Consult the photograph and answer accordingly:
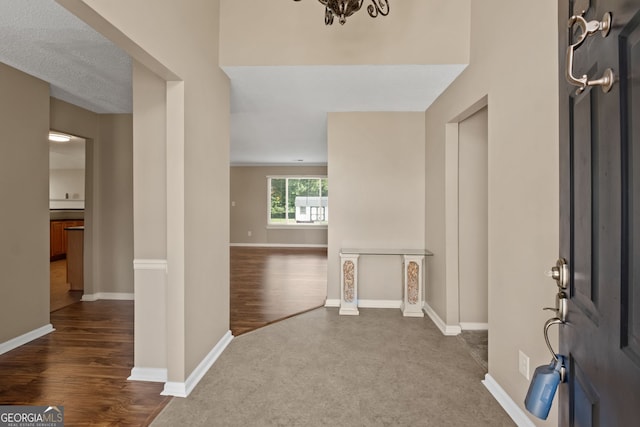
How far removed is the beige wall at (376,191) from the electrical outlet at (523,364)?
6.76 feet

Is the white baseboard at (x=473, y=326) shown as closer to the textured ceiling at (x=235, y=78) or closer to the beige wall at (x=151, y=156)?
the textured ceiling at (x=235, y=78)

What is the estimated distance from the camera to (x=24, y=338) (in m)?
2.93

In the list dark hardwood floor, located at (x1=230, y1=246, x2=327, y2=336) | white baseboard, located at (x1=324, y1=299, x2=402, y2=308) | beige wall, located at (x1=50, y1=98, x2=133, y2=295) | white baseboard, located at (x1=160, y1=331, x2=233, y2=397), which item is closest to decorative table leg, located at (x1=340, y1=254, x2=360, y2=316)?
white baseboard, located at (x1=324, y1=299, x2=402, y2=308)

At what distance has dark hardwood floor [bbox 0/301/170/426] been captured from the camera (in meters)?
1.97

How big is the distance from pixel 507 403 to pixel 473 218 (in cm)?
168

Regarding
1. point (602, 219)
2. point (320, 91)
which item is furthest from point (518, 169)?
point (320, 91)

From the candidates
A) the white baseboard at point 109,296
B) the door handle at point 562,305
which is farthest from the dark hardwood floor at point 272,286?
the door handle at point 562,305

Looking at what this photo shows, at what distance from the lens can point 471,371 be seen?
2.43 metres

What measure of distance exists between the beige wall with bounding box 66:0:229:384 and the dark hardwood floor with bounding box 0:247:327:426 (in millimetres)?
343

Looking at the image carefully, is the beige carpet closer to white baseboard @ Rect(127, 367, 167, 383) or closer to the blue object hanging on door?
white baseboard @ Rect(127, 367, 167, 383)

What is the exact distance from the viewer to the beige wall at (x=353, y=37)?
2.59 m

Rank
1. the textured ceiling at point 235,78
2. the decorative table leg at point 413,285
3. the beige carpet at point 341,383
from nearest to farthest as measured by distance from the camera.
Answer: the beige carpet at point 341,383 → the textured ceiling at point 235,78 → the decorative table leg at point 413,285

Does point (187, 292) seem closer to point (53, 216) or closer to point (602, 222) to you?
point (602, 222)

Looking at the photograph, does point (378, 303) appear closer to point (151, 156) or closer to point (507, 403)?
point (507, 403)
